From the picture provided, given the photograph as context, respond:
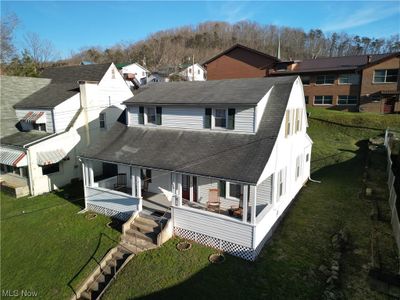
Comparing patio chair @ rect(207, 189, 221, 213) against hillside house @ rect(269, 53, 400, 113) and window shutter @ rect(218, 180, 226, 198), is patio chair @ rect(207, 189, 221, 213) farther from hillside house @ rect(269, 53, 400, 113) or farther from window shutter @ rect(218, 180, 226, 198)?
hillside house @ rect(269, 53, 400, 113)

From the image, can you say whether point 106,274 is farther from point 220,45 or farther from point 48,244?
point 220,45

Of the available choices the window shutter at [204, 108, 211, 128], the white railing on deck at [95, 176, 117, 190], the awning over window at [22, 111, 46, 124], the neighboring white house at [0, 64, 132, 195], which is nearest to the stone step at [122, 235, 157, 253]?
the white railing on deck at [95, 176, 117, 190]

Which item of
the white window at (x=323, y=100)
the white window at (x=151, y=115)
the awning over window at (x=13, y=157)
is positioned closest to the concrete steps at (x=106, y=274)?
the white window at (x=151, y=115)

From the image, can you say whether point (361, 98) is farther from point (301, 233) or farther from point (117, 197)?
point (117, 197)

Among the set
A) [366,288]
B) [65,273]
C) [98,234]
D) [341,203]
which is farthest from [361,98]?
[65,273]

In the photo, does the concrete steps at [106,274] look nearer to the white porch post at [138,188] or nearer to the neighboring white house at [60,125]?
the white porch post at [138,188]

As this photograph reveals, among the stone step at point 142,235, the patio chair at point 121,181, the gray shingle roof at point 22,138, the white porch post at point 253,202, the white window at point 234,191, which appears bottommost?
the stone step at point 142,235
